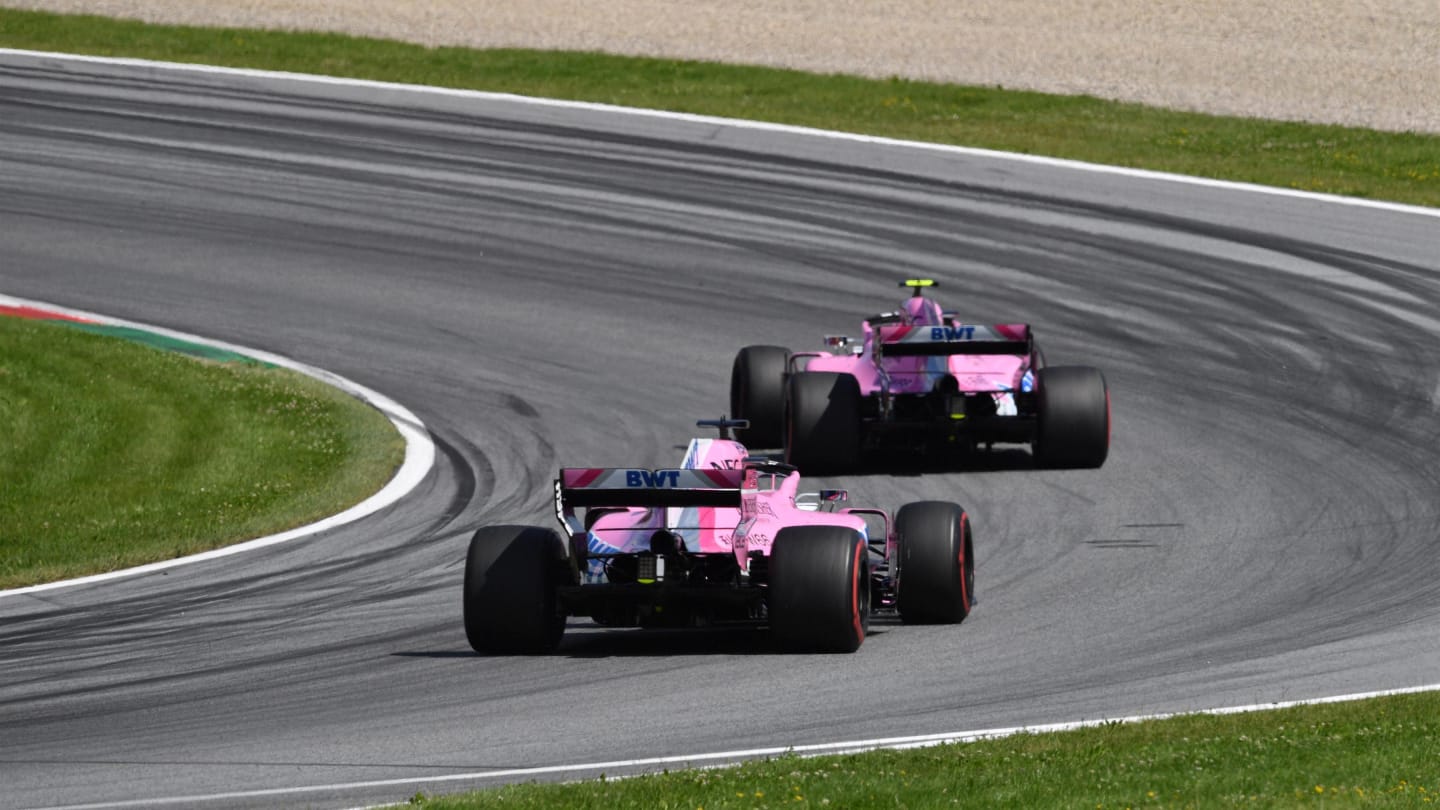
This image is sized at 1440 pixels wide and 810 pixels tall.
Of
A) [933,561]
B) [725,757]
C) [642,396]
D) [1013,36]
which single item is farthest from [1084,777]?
[1013,36]

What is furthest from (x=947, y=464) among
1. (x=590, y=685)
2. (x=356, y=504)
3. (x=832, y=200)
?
(x=832, y=200)

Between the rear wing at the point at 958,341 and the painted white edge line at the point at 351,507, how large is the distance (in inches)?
173

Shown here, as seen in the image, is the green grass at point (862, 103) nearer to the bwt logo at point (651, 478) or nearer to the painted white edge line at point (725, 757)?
the bwt logo at point (651, 478)

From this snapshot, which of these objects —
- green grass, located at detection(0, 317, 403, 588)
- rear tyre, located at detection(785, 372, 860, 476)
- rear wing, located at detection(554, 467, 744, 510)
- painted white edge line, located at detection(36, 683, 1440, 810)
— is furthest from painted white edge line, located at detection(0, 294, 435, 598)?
painted white edge line, located at detection(36, 683, 1440, 810)

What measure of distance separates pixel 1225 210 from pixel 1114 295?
4.57 metres

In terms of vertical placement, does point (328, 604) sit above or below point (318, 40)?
below

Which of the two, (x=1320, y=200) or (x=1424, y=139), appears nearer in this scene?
(x=1320, y=200)

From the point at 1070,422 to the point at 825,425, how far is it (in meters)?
2.16

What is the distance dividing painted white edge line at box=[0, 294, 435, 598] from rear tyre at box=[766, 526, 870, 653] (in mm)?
5871

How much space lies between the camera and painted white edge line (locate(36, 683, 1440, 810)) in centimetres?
1095

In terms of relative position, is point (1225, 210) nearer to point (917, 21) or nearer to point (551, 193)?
point (551, 193)

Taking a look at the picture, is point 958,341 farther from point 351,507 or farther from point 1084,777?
point 1084,777

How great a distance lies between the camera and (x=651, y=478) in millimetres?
14117

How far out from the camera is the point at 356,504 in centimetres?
1995
